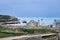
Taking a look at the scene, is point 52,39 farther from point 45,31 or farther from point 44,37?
point 45,31

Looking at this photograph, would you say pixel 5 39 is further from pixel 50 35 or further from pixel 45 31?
pixel 45 31

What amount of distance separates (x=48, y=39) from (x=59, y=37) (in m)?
1.97

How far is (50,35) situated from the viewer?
878 inches

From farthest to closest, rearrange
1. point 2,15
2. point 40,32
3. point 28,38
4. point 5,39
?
point 2,15 < point 40,32 < point 5,39 < point 28,38

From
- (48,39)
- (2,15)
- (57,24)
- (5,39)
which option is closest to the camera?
(5,39)

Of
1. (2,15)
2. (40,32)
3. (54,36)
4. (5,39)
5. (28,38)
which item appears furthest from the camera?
(2,15)

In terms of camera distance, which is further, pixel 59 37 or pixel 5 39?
pixel 59 37

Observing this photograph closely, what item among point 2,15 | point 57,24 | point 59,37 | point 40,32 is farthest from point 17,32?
point 2,15

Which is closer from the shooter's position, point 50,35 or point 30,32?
point 50,35

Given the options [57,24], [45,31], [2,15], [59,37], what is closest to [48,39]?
[59,37]

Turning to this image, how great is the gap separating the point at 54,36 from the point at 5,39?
5593mm

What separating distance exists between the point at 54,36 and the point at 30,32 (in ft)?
9.16

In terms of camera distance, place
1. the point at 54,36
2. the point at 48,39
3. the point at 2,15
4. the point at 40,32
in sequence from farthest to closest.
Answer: the point at 2,15 < the point at 40,32 < the point at 54,36 < the point at 48,39

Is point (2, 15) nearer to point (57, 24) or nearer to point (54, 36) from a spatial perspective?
point (57, 24)
